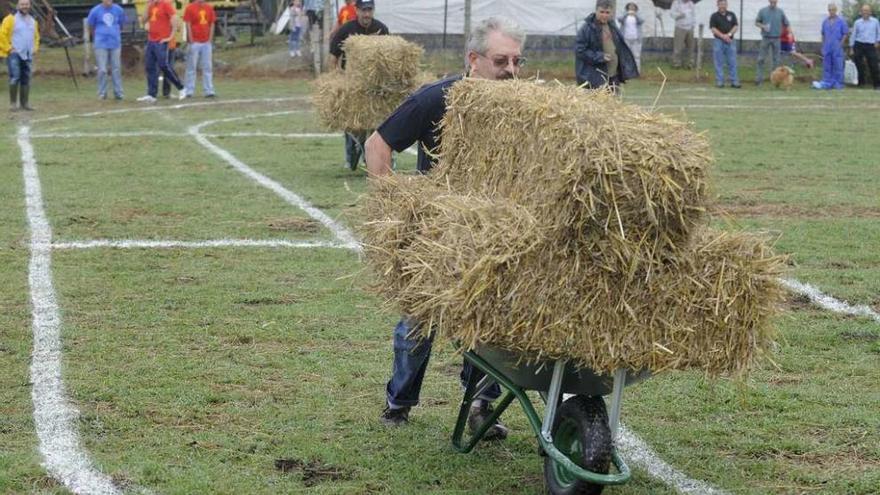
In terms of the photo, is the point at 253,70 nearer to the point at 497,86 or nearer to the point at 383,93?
the point at 383,93

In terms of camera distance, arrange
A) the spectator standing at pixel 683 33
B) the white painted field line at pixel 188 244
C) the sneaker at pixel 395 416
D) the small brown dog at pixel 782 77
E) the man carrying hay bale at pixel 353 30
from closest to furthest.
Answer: the sneaker at pixel 395 416 → the white painted field line at pixel 188 244 → the man carrying hay bale at pixel 353 30 → the small brown dog at pixel 782 77 → the spectator standing at pixel 683 33

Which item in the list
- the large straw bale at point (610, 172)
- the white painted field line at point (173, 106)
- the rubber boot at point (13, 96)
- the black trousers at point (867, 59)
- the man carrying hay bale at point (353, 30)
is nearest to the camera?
the large straw bale at point (610, 172)

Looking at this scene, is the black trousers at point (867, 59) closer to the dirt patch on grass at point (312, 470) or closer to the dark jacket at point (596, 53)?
the dark jacket at point (596, 53)

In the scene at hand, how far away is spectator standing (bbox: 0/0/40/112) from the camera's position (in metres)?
26.3

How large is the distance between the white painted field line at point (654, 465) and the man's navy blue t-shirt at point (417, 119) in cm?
153

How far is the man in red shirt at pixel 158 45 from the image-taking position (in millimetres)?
28891

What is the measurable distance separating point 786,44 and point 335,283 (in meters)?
28.5

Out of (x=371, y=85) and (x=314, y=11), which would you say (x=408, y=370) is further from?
(x=314, y=11)

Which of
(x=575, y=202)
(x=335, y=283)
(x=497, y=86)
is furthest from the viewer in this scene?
(x=335, y=283)

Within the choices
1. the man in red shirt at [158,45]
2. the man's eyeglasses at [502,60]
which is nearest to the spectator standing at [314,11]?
the man in red shirt at [158,45]

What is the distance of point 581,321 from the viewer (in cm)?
533

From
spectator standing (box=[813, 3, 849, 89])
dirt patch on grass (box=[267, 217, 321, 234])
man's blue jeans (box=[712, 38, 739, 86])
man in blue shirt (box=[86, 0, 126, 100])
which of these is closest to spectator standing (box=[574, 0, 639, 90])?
dirt patch on grass (box=[267, 217, 321, 234])

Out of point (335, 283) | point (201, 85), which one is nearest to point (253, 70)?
point (201, 85)

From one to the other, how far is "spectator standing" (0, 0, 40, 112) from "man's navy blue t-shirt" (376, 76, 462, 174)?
2056 centimetres
